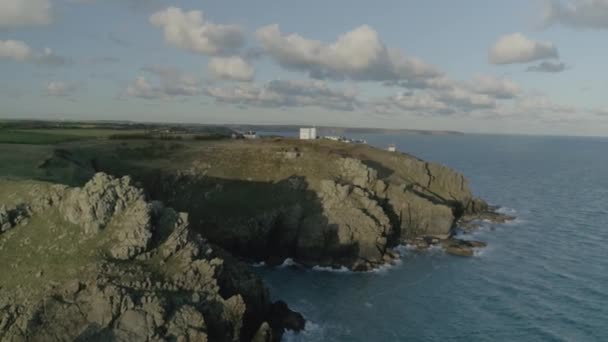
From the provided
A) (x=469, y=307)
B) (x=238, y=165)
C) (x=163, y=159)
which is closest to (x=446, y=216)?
(x=469, y=307)

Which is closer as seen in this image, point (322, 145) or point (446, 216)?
point (446, 216)

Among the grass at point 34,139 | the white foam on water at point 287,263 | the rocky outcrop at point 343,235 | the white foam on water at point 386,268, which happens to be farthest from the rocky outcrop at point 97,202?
the grass at point 34,139

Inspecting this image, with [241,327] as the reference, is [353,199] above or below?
above

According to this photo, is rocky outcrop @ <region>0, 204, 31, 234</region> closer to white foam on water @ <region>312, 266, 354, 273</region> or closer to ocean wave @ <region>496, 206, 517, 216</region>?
white foam on water @ <region>312, 266, 354, 273</region>

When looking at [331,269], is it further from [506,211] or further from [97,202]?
[506,211]

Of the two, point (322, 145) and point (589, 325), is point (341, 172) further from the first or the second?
point (589, 325)

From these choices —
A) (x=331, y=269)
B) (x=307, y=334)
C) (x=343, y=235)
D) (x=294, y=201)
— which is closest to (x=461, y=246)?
(x=343, y=235)

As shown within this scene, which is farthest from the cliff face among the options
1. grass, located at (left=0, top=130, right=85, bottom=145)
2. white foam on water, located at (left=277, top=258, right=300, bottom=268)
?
grass, located at (left=0, top=130, right=85, bottom=145)
